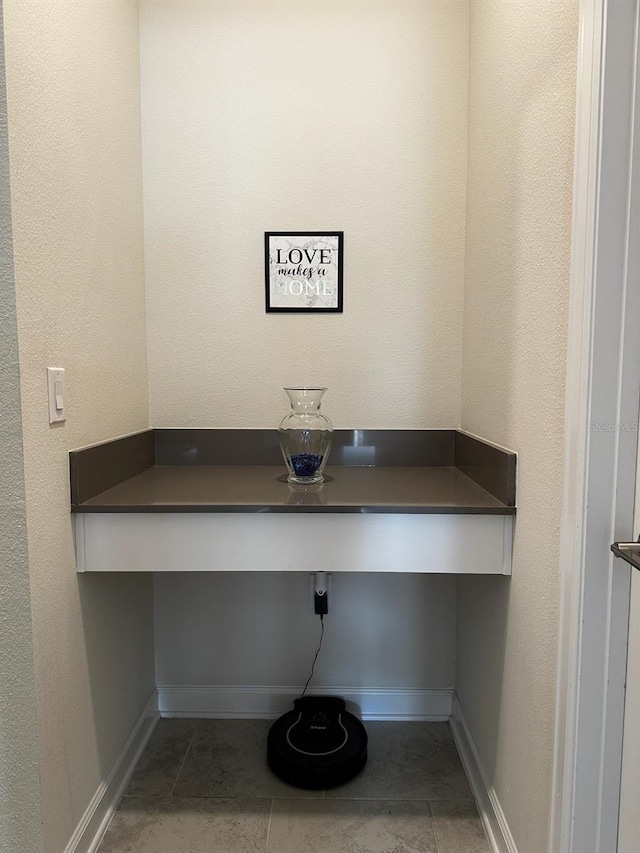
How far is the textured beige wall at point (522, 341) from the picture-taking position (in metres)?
1.09

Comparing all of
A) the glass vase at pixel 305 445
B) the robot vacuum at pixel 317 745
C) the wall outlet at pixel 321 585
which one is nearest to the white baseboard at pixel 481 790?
the robot vacuum at pixel 317 745

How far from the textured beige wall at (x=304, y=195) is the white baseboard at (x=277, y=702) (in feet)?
3.13

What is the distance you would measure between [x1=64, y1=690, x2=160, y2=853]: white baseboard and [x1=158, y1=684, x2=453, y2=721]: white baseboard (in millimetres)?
97

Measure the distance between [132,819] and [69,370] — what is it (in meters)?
1.24

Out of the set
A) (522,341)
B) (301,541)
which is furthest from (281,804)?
(522,341)

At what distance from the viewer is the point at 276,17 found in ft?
5.80

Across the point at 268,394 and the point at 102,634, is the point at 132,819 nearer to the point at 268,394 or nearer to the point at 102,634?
the point at 102,634

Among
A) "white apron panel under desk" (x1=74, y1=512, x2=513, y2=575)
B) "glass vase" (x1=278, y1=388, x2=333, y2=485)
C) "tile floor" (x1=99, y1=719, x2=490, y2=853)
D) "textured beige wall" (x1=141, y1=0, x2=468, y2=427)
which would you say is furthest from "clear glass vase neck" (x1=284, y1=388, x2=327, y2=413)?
"tile floor" (x1=99, y1=719, x2=490, y2=853)

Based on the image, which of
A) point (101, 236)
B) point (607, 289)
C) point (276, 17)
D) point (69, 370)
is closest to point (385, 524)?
point (607, 289)

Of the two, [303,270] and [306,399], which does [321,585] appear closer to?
[306,399]

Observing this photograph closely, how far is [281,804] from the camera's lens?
1.57 metres

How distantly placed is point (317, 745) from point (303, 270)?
59.6 inches

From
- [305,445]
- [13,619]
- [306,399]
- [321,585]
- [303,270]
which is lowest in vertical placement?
[321,585]

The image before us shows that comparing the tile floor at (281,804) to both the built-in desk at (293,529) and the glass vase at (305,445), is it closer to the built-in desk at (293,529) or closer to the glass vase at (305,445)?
the built-in desk at (293,529)
